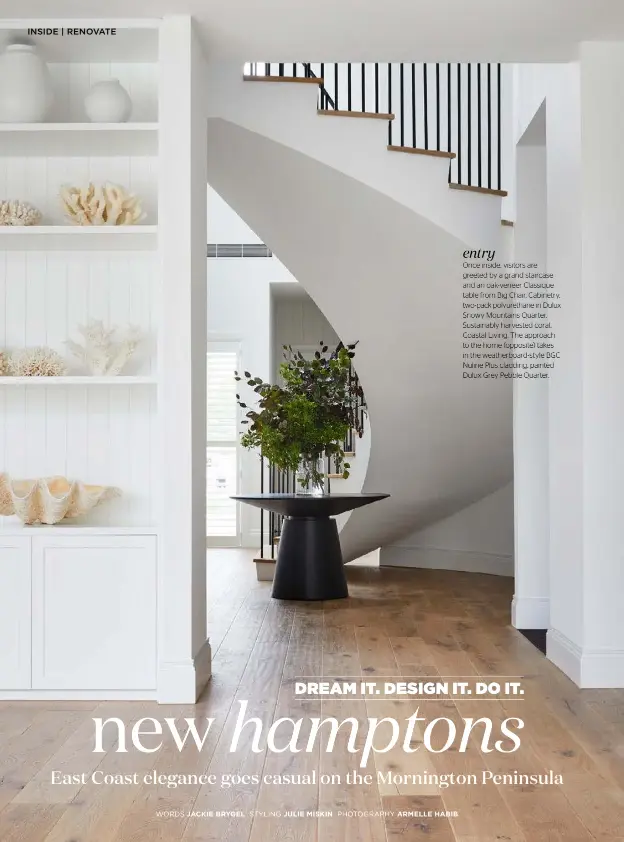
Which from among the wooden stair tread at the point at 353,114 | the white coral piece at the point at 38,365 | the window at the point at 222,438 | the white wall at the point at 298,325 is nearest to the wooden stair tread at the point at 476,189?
the wooden stair tread at the point at 353,114

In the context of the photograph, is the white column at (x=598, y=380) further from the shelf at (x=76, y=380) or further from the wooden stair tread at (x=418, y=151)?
the shelf at (x=76, y=380)

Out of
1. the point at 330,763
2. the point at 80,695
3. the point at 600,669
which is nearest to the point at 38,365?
the point at 80,695

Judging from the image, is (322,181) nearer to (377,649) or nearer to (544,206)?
(544,206)

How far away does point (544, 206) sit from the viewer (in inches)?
195

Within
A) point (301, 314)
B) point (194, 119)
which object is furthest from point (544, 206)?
point (301, 314)

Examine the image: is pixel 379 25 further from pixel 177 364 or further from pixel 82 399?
pixel 82 399

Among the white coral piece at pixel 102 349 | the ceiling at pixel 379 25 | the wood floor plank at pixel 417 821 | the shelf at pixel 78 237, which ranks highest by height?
the ceiling at pixel 379 25

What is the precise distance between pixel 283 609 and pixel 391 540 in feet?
6.97

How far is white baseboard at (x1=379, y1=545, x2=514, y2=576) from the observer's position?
7.19 meters

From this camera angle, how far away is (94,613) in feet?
11.6

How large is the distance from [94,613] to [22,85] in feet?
6.75

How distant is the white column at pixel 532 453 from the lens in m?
4.92

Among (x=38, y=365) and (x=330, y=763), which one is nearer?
(x=330, y=763)

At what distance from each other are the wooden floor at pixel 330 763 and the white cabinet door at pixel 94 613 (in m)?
0.12
